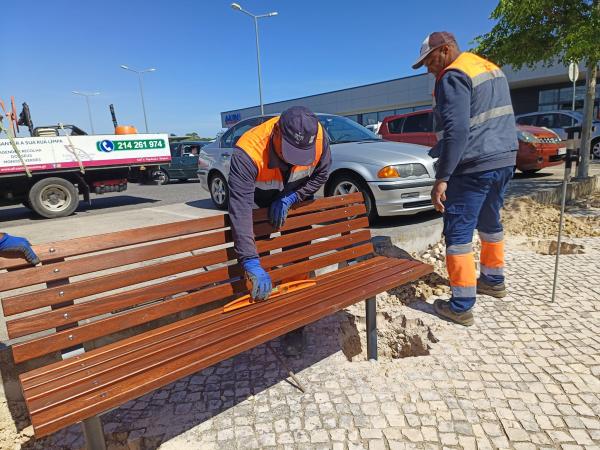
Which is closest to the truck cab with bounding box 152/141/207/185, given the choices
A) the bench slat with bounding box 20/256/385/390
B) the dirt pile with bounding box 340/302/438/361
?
the dirt pile with bounding box 340/302/438/361

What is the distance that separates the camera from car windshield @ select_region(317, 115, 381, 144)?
5773 millimetres

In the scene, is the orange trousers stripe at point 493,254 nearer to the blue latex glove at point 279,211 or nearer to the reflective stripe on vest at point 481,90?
the reflective stripe on vest at point 481,90

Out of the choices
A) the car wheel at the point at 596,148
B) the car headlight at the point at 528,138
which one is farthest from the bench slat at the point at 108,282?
the car wheel at the point at 596,148

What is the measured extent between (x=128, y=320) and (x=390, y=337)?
78.1 inches

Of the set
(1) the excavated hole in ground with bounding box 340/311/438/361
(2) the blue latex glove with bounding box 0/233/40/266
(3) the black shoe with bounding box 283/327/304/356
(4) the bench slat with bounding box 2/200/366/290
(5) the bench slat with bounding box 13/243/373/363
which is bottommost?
(1) the excavated hole in ground with bounding box 340/311/438/361

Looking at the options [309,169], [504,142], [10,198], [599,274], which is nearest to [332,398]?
[309,169]

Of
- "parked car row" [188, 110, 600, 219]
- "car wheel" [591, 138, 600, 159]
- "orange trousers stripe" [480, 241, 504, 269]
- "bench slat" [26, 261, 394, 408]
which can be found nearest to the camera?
"bench slat" [26, 261, 394, 408]

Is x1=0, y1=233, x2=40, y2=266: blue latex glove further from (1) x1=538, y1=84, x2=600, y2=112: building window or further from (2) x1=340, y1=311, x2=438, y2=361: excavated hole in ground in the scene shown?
(1) x1=538, y1=84, x2=600, y2=112: building window

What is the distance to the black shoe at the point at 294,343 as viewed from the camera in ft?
9.46

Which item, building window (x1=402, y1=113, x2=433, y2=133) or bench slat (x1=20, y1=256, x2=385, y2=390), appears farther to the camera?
building window (x1=402, y1=113, x2=433, y2=133)

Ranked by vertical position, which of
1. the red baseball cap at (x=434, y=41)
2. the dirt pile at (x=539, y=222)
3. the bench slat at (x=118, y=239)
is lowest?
the dirt pile at (x=539, y=222)

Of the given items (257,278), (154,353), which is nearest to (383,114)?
(257,278)

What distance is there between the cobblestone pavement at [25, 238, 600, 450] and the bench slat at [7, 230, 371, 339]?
71 centimetres

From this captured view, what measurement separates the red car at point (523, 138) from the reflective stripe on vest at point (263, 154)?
6943 mm
